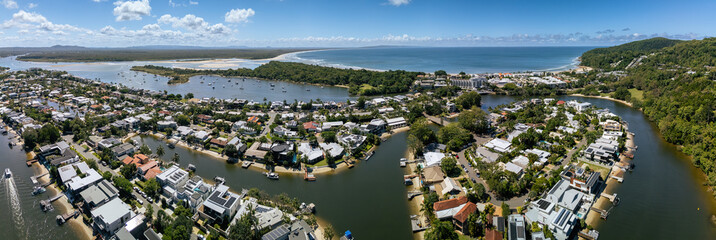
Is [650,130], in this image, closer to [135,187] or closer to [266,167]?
[266,167]

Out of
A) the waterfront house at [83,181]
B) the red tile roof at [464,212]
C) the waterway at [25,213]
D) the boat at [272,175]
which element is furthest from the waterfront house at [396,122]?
the waterway at [25,213]

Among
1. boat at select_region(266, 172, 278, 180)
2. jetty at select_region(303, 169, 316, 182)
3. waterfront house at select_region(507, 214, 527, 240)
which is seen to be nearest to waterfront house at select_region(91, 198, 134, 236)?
boat at select_region(266, 172, 278, 180)

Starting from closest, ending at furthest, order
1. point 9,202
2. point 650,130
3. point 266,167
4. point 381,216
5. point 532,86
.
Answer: point 381,216 < point 9,202 < point 266,167 < point 650,130 < point 532,86

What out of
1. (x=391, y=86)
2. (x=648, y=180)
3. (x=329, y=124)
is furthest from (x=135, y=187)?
(x=391, y=86)

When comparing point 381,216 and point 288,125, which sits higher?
point 288,125

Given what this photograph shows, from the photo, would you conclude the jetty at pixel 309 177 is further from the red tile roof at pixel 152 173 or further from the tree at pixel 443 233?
the red tile roof at pixel 152 173

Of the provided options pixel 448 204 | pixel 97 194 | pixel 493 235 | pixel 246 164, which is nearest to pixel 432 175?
pixel 448 204

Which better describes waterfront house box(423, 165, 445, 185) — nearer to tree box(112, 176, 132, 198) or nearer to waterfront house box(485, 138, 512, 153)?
waterfront house box(485, 138, 512, 153)
